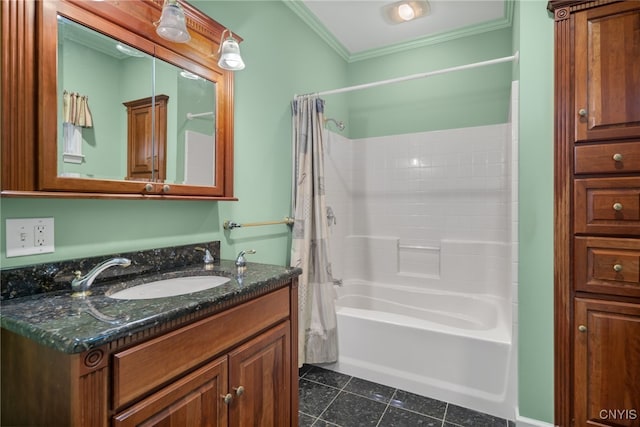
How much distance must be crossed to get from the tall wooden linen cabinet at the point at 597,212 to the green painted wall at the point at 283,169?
0.21ft

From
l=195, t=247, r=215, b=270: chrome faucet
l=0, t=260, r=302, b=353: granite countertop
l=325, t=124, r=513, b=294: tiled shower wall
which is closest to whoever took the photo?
l=0, t=260, r=302, b=353: granite countertop

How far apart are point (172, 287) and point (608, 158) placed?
200 centimetres

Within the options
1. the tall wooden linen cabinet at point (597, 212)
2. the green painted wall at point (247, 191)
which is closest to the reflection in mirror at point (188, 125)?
the green painted wall at point (247, 191)

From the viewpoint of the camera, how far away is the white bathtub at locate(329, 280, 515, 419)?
5.87 ft

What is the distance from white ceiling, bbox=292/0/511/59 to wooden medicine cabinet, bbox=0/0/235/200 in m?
1.21

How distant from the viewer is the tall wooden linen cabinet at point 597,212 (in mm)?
1391

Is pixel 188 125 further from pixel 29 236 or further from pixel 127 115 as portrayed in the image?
pixel 29 236

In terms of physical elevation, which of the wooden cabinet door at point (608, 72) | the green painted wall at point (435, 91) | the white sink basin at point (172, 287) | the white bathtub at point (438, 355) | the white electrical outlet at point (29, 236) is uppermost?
the green painted wall at point (435, 91)

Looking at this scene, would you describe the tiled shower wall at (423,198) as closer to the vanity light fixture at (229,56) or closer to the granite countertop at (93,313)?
the vanity light fixture at (229,56)

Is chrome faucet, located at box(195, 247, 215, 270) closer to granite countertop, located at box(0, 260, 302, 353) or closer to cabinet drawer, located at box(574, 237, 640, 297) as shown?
granite countertop, located at box(0, 260, 302, 353)

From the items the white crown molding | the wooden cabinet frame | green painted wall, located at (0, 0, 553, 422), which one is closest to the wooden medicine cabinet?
green painted wall, located at (0, 0, 553, 422)

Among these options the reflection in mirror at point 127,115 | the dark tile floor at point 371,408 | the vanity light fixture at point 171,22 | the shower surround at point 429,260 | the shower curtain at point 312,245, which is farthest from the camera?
the shower curtain at point 312,245

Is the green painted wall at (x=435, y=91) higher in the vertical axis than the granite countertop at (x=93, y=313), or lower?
higher

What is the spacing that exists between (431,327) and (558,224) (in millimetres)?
912
